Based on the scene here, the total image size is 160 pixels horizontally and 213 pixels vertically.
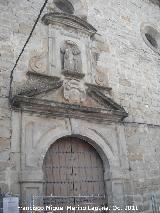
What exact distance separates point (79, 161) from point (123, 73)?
242 centimetres

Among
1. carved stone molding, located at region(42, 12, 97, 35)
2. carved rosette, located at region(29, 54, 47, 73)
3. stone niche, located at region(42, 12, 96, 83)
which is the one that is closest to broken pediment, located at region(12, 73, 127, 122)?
carved rosette, located at region(29, 54, 47, 73)

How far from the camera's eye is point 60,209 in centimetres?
520

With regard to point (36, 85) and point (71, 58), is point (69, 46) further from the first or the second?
point (36, 85)

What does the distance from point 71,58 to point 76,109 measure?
1.20 metres

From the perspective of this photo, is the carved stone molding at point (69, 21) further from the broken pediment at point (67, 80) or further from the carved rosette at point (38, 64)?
the carved rosette at point (38, 64)

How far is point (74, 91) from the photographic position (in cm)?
604

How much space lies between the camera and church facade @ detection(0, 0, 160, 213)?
5.20 m

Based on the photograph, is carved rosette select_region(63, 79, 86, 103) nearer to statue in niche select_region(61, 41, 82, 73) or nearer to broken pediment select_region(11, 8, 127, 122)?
broken pediment select_region(11, 8, 127, 122)

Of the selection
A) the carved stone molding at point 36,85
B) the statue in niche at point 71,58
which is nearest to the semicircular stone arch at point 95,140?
the carved stone molding at point 36,85

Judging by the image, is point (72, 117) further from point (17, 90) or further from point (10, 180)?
point (10, 180)

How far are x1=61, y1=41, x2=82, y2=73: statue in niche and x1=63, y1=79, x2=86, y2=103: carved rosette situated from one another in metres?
0.27

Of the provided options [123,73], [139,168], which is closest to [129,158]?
[139,168]

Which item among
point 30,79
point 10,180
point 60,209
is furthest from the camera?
point 30,79

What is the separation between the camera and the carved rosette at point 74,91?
593 cm
